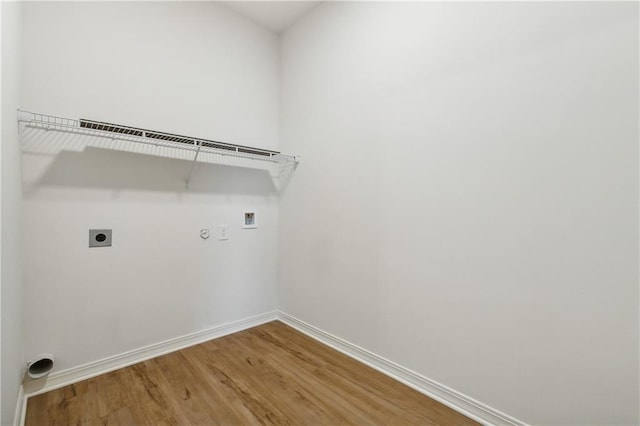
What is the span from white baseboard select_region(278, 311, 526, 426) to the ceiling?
2.70 metres

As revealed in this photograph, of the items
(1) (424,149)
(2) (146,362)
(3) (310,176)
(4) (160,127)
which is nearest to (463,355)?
(1) (424,149)

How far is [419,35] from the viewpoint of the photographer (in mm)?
1626

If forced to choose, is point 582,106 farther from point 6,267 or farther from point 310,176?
point 6,267

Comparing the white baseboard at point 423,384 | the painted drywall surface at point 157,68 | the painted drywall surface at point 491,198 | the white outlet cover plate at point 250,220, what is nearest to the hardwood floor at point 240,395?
the white baseboard at point 423,384

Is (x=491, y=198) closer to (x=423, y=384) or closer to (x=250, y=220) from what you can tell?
(x=423, y=384)

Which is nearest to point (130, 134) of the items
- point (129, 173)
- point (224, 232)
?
point (129, 173)

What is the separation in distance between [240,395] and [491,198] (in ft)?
5.63

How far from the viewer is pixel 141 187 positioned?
6.15 feet

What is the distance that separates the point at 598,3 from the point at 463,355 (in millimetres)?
1663

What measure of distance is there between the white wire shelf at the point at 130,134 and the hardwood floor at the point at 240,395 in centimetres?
144

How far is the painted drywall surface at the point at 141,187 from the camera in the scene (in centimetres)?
155

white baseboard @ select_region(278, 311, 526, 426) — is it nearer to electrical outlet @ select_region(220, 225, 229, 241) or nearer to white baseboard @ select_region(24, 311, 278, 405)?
white baseboard @ select_region(24, 311, 278, 405)

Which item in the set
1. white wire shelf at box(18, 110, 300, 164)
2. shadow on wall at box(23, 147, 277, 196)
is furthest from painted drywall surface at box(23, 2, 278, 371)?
white wire shelf at box(18, 110, 300, 164)

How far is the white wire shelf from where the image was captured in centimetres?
145
